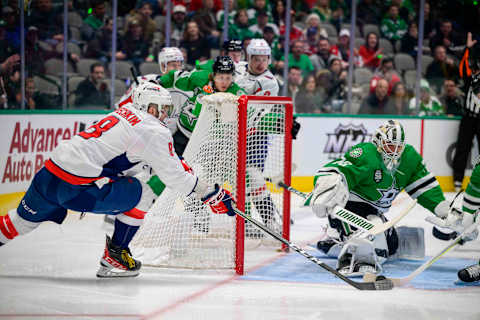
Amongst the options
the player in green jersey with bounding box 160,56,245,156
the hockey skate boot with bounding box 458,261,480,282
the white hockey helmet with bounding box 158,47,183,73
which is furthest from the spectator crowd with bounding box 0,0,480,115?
the hockey skate boot with bounding box 458,261,480,282

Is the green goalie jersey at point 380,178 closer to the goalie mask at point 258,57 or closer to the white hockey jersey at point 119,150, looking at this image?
the white hockey jersey at point 119,150

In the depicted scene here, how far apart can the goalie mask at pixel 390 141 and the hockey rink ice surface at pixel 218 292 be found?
63 centimetres

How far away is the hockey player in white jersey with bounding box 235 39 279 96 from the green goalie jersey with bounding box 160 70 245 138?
0.22 metres

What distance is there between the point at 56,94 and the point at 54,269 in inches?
102

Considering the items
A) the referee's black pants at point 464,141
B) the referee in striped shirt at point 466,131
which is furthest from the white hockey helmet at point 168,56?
the referee's black pants at point 464,141

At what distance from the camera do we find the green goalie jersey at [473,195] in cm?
367

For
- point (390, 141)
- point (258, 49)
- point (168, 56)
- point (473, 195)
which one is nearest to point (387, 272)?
point (473, 195)

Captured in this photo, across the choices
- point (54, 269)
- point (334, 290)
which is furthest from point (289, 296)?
point (54, 269)

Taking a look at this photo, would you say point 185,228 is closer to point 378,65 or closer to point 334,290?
point 334,290

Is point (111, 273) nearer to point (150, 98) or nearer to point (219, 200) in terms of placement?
point (219, 200)

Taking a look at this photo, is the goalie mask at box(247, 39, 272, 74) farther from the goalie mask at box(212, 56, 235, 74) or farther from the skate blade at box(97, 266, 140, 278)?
the skate blade at box(97, 266, 140, 278)

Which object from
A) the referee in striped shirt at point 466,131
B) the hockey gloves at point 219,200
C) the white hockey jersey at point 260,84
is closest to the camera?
the hockey gloves at point 219,200

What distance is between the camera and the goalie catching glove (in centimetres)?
353

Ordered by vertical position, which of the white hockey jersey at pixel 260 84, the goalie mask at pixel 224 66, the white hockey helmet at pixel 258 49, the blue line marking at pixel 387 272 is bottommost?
the blue line marking at pixel 387 272
